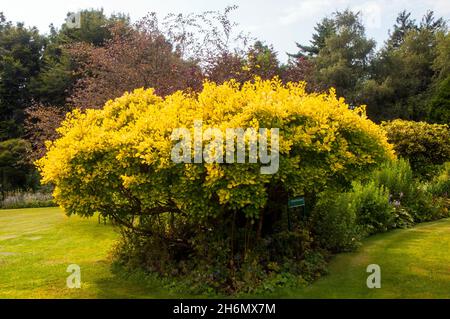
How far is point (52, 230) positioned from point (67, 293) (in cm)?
561

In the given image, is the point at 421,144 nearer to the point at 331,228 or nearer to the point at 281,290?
the point at 331,228

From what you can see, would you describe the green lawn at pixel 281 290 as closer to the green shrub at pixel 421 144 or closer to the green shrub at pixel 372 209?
the green shrub at pixel 372 209

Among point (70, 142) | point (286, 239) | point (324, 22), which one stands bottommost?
point (286, 239)

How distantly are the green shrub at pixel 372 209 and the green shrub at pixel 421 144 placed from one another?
16.1 ft

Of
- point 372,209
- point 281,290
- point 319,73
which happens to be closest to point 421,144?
point 372,209

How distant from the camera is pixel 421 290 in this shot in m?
6.25

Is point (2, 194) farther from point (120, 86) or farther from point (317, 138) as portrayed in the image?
point (317, 138)

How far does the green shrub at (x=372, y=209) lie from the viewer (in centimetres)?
995

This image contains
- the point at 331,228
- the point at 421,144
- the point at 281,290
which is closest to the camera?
the point at 281,290

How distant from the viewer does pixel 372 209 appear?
1017 cm

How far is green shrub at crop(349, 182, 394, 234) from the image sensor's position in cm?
995

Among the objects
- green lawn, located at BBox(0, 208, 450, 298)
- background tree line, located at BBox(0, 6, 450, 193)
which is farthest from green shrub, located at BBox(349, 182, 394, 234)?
background tree line, located at BBox(0, 6, 450, 193)

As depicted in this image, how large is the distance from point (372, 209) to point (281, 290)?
15.4 feet

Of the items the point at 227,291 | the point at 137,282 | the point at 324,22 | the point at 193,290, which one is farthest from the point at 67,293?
the point at 324,22
